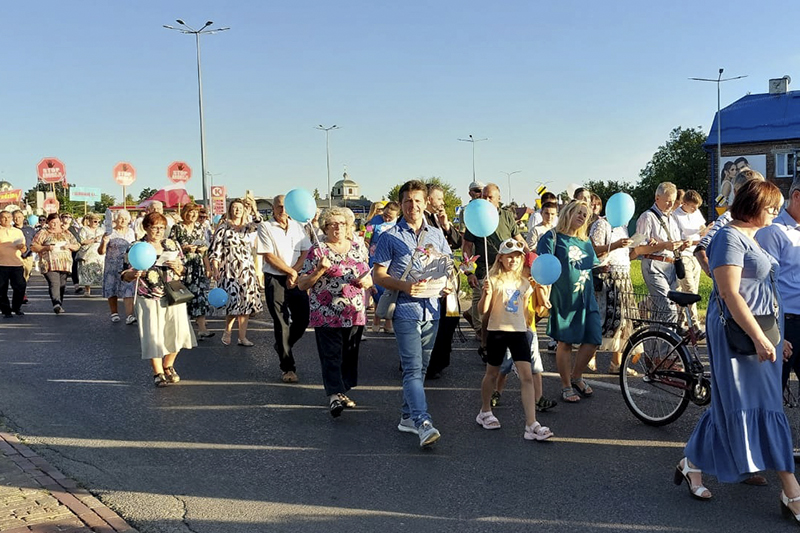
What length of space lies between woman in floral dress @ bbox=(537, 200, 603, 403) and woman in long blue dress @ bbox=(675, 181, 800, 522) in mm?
2242

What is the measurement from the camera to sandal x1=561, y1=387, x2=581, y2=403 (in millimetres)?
6574

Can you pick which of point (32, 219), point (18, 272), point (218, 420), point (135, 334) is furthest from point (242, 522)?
point (32, 219)

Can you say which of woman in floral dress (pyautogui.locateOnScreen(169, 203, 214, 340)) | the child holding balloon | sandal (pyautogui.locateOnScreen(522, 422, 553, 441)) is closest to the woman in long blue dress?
sandal (pyautogui.locateOnScreen(522, 422, 553, 441))

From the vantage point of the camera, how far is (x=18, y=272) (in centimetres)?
1345

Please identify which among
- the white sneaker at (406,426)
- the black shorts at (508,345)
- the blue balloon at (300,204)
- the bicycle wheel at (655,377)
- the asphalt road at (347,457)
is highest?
the blue balloon at (300,204)

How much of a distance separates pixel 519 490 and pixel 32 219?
2515 cm

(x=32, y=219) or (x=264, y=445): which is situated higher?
(x=32, y=219)

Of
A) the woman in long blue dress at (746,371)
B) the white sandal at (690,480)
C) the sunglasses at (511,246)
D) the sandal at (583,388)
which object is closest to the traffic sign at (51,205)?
the sandal at (583,388)

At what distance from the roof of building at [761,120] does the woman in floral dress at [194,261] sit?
177ft

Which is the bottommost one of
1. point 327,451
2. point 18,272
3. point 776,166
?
point 327,451

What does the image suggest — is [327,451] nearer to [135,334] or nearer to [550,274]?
[550,274]

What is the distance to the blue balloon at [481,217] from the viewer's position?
19.7ft

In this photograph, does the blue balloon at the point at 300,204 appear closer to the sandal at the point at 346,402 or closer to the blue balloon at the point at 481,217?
the blue balloon at the point at 481,217

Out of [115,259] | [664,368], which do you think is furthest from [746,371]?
[115,259]
